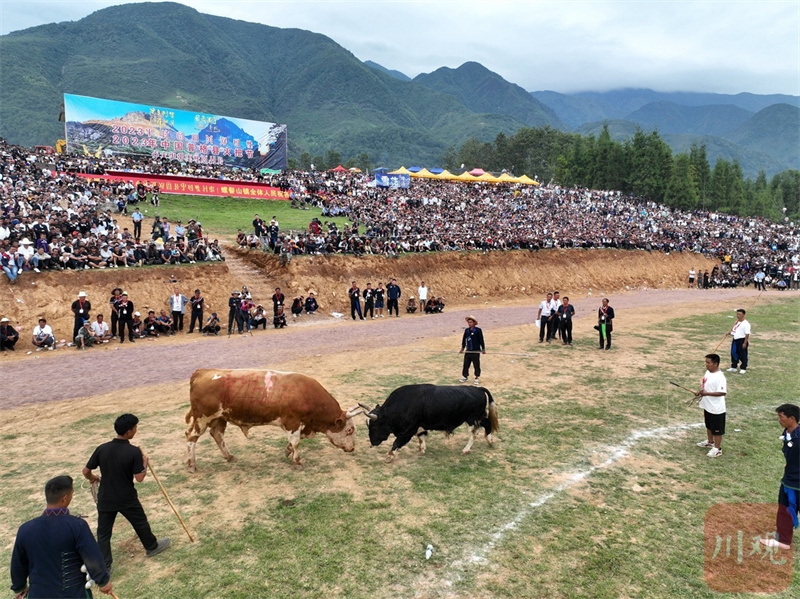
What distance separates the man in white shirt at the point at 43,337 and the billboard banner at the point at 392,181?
34.5 metres

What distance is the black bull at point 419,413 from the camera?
9.03 metres

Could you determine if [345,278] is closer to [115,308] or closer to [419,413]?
[115,308]

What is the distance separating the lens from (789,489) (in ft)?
21.1

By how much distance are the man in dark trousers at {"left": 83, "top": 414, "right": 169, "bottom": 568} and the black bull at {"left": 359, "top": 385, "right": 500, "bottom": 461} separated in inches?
154

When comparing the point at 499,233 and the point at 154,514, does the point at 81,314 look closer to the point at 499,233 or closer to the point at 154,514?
the point at 154,514

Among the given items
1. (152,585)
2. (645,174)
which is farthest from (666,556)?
(645,174)

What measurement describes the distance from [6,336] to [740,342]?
24.1m

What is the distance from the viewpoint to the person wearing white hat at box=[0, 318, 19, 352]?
17.5 m

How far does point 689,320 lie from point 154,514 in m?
25.9

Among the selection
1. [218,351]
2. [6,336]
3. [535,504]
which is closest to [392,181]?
[218,351]

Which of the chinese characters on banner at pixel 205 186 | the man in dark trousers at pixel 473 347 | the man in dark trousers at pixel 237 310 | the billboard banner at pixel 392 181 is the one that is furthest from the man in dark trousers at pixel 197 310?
the billboard banner at pixel 392 181

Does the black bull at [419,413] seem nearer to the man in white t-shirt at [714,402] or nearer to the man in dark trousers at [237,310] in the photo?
the man in white t-shirt at [714,402]

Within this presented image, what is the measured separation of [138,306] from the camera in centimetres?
2155

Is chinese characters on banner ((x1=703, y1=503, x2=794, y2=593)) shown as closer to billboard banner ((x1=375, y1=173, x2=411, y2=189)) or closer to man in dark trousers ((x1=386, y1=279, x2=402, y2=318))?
man in dark trousers ((x1=386, y1=279, x2=402, y2=318))
